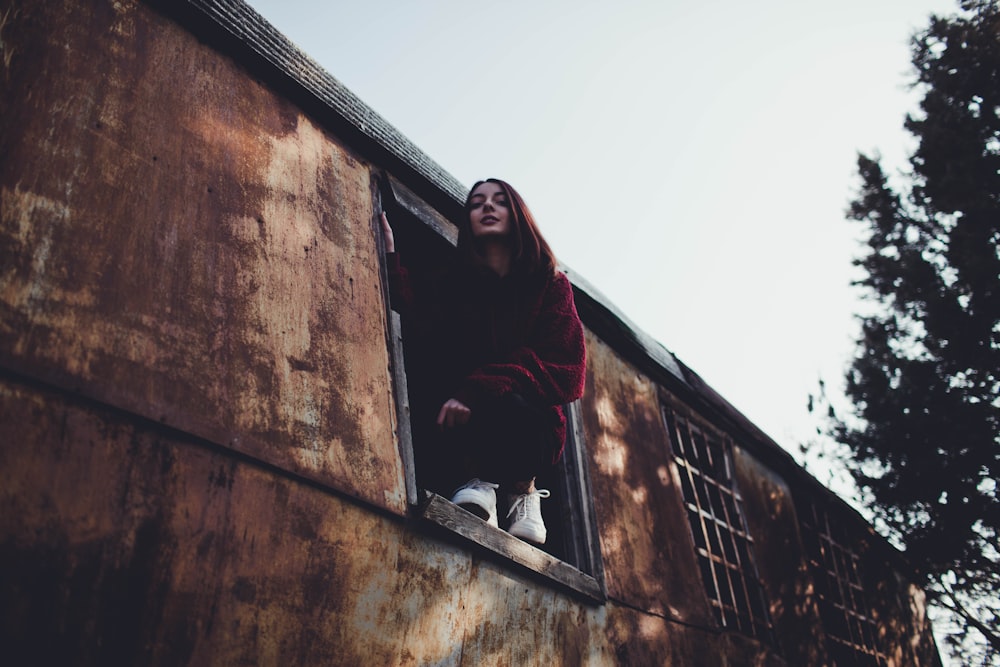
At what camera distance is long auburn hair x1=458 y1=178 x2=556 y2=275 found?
13.0 ft

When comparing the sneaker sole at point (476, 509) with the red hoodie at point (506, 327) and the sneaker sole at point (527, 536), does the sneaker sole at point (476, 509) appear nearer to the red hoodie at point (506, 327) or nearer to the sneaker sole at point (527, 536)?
the sneaker sole at point (527, 536)

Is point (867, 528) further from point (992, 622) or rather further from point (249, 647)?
point (249, 647)

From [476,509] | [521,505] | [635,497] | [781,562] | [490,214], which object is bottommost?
[476,509]

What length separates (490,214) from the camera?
4.04 metres

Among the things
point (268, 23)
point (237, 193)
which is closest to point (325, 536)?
point (237, 193)

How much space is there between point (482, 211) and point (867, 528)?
761 cm

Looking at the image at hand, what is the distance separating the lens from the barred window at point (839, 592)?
7340mm

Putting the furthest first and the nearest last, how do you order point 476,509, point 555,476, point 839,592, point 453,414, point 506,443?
point 839,592, point 555,476, point 506,443, point 476,509, point 453,414

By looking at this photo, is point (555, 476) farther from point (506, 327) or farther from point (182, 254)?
point (182, 254)

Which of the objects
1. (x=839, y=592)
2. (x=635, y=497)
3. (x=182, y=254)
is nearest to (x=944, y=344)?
(x=839, y=592)

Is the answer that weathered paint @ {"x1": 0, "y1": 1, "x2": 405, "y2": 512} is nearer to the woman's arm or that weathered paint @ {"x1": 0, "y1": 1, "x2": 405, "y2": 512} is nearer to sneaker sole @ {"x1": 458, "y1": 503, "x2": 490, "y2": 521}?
the woman's arm

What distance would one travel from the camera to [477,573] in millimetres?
3121

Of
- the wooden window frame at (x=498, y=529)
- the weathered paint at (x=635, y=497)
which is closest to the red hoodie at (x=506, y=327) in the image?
the wooden window frame at (x=498, y=529)

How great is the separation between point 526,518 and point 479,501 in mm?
398
